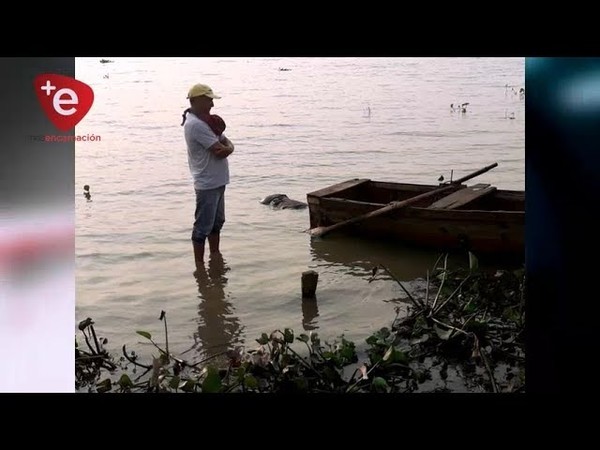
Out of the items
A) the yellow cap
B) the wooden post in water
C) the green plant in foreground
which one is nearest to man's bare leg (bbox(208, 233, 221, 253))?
the green plant in foreground

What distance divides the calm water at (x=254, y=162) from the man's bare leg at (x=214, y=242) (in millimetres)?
48

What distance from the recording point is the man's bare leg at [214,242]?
4598mm

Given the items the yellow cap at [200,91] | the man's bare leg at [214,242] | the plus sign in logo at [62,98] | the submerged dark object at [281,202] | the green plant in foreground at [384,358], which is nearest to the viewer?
the plus sign in logo at [62,98]

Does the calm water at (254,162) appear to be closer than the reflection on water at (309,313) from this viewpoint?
Yes

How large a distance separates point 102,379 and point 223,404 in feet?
2.71

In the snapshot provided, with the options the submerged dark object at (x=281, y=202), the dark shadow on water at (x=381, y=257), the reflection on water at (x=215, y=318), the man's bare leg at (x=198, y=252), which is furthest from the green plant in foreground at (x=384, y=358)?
the submerged dark object at (x=281, y=202)

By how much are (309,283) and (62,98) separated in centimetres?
180

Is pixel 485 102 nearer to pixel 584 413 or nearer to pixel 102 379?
pixel 584 413

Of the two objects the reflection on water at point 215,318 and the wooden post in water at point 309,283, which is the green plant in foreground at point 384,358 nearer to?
the reflection on water at point 215,318

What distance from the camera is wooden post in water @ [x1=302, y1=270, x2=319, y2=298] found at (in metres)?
4.98

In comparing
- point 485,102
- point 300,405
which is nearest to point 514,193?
point 485,102

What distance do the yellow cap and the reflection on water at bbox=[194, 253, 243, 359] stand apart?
87 centimetres

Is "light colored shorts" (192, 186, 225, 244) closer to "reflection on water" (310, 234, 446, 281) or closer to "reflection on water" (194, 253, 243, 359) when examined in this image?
"reflection on water" (194, 253, 243, 359)

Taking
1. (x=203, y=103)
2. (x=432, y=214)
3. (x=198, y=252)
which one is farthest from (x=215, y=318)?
(x=432, y=214)
